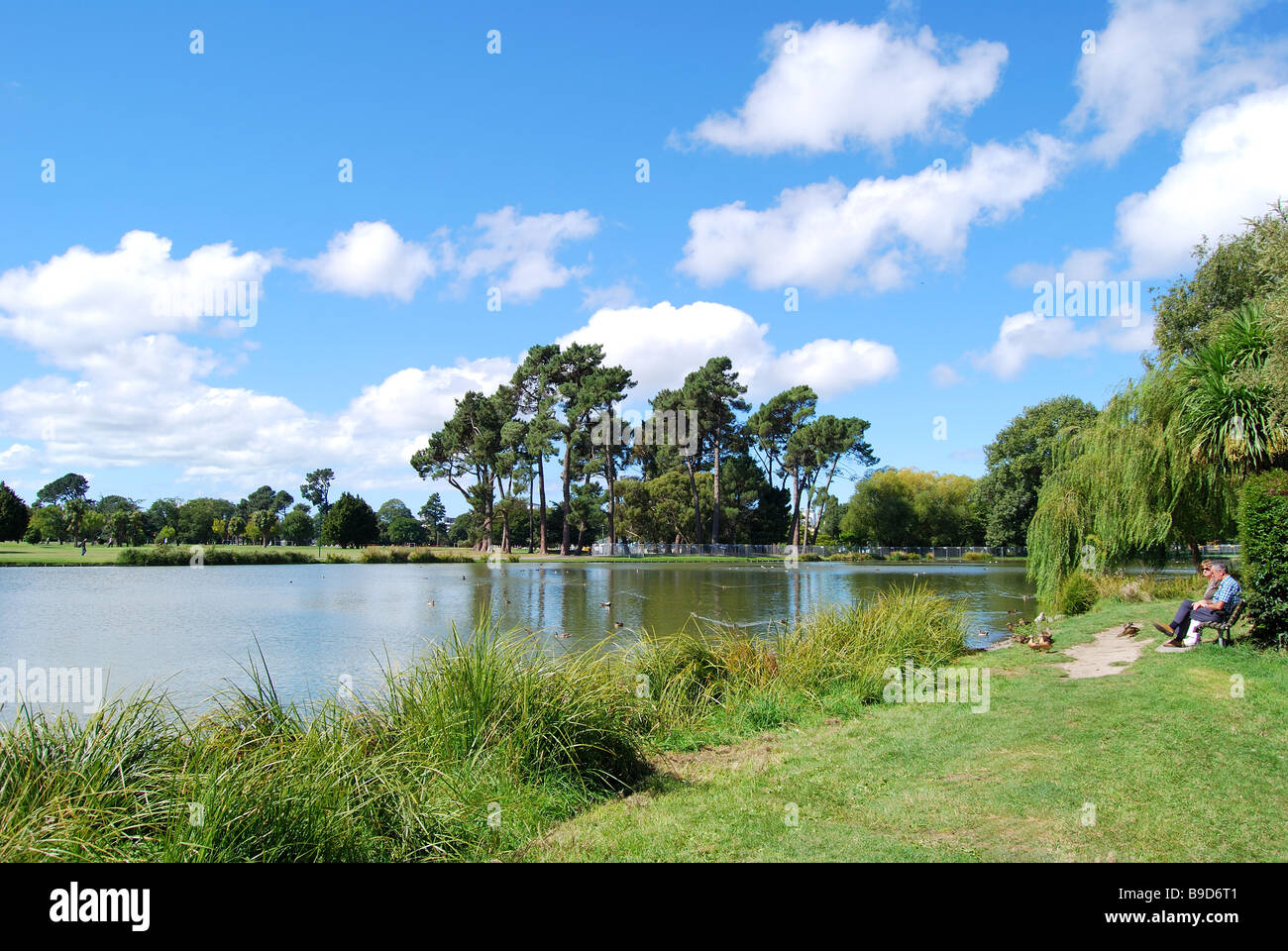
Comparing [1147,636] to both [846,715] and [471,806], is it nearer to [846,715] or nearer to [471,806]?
[846,715]

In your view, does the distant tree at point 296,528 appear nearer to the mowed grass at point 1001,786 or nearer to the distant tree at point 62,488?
the distant tree at point 62,488

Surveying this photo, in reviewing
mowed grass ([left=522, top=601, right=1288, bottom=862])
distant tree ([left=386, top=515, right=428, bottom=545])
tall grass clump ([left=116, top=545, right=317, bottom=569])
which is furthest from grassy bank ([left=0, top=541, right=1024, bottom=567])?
distant tree ([left=386, top=515, right=428, bottom=545])

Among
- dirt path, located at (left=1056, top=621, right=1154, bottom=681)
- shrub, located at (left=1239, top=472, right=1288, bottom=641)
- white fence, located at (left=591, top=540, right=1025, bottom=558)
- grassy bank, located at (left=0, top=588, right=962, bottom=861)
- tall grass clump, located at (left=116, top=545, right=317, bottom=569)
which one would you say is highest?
shrub, located at (left=1239, top=472, right=1288, bottom=641)

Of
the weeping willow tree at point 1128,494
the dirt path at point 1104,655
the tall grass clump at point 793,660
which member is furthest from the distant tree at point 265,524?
the dirt path at point 1104,655

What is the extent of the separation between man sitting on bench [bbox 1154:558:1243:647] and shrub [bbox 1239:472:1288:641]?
0.38 metres

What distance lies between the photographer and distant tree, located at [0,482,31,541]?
211 ft

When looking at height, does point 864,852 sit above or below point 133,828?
below

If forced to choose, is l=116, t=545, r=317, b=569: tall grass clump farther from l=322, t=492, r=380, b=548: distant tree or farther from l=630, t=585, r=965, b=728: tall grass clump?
l=630, t=585, r=965, b=728: tall grass clump

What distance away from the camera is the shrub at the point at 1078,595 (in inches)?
819

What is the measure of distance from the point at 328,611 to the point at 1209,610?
84.4 ft
